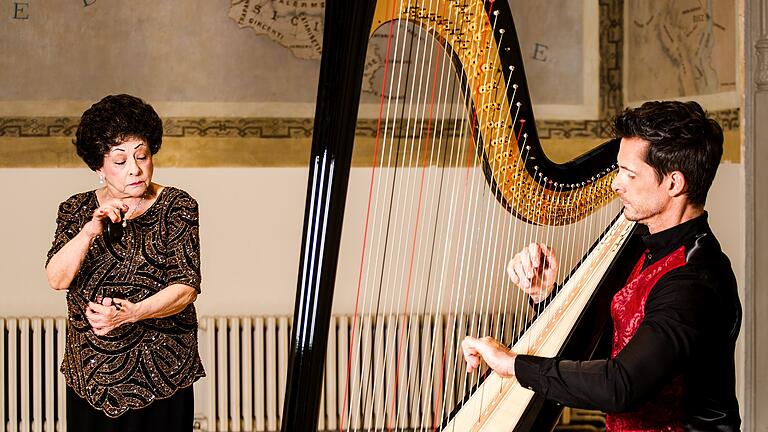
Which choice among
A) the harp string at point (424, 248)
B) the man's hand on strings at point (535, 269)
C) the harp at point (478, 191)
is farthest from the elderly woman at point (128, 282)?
the man's hand on strings at point (535, 269)

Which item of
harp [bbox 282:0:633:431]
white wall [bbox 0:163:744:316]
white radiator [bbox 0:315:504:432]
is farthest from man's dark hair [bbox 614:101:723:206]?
white wall [bbox 0:163:744:316]

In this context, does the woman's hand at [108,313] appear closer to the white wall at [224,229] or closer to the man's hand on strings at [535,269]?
the man's hand on strings at [535,269]

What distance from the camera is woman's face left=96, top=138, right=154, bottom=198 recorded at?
236 cm

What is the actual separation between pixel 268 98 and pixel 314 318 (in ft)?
Result: 11.0

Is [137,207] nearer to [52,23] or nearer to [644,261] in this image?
[644,261]

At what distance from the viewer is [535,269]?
94.7 inches

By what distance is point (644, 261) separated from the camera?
1909 mm

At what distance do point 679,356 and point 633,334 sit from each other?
0.19 meters

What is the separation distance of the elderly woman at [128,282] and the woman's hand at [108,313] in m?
0.02

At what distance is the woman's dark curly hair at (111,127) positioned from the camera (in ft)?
7.72

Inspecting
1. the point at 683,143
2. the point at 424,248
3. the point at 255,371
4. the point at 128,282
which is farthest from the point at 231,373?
the point at 683,143

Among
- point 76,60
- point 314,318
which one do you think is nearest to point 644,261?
point 314,318

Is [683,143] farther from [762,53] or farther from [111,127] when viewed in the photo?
[762,53]

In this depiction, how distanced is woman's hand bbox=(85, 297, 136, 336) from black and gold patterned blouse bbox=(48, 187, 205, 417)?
0.24 ft
